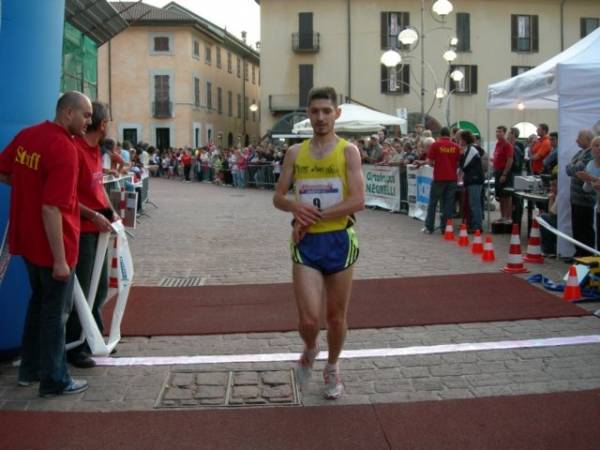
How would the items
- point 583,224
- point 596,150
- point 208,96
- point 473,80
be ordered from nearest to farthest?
point 596,150
point 583,224
point 473,80
point 208,96

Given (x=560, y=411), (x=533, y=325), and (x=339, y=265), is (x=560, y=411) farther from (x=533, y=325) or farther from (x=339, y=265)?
(x=533, y=325)

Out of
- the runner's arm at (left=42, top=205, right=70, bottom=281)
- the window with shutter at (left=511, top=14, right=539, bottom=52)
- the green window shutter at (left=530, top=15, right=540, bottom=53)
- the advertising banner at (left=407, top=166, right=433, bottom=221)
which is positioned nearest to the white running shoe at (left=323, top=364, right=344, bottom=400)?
the runner's arm at (left=42, top=205, right=70, bottom=281)

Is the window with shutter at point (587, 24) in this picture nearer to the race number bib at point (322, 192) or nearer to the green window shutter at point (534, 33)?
the green window shutter at point (534, 33)

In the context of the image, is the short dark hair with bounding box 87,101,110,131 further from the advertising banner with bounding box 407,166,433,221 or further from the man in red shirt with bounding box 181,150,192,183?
the man in red shirt with bounding box 181,150,192,183

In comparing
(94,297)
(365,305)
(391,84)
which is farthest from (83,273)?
(391,84)

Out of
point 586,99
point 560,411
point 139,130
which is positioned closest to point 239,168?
point 139,130

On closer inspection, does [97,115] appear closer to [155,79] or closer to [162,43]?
[155,79]

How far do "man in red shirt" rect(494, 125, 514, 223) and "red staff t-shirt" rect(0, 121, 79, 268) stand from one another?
1051 centimetres

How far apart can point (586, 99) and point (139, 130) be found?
43657mm

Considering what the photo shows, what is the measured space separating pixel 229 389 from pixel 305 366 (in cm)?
58

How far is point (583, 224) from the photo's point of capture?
955 cm

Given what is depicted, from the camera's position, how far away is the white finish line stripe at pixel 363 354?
18.5 feet

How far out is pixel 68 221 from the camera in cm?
464

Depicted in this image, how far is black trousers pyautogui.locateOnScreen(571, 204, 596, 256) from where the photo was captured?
31.1ft
